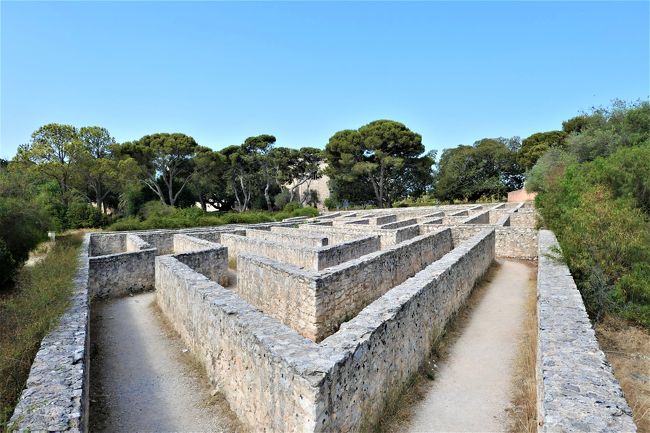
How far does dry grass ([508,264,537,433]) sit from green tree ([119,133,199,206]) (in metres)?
31.6

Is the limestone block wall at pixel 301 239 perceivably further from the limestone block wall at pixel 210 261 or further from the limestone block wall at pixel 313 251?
the limestone block wall at pixel 210 261

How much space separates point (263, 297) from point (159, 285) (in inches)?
126

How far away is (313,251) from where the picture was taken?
1001 cm

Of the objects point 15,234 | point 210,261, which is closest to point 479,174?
point 210,261

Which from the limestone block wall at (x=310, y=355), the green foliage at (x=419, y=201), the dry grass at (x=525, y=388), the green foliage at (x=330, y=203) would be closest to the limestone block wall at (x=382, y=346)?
the limestone block wall at (x=310, y=355)

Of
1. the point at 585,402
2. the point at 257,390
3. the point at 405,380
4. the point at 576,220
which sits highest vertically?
the point at 576,220

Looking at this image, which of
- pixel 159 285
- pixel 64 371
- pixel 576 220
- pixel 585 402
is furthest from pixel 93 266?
pixel 576 220

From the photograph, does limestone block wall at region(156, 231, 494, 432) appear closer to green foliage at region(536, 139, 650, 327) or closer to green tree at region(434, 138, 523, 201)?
green foliage at region(536, 139, 650, 327)

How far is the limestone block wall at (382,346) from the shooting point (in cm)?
347

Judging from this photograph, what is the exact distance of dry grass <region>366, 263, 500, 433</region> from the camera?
13.9 ft

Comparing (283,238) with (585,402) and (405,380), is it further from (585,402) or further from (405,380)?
(585,402)

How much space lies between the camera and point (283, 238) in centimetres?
1493

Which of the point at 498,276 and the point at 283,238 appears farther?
the point at 283,238

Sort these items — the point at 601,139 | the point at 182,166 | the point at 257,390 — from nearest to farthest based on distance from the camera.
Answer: the point at 257,390 → the point at 601,139 → the point at 182,166
